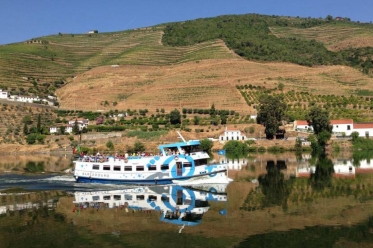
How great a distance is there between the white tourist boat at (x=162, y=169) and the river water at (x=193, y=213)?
1.14 metres

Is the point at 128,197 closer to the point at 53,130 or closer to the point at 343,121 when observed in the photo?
the point at 343,121

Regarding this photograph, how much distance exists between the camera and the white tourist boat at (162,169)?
35.8 metres

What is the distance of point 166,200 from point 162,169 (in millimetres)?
6655

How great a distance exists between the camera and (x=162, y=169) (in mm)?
36000

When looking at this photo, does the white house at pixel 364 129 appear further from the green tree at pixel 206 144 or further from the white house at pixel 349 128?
the green tree at pixel 206 144

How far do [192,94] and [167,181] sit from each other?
71.1 metres

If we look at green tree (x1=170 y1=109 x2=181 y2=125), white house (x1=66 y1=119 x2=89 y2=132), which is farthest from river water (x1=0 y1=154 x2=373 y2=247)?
white house (x1=66 y1=119 x2=89 y2=132)

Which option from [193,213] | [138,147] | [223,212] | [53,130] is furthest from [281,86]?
[193,213]

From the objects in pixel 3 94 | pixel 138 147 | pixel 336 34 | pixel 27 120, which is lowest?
pixel 138 147

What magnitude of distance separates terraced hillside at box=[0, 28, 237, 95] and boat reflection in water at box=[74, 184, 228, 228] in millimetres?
85423

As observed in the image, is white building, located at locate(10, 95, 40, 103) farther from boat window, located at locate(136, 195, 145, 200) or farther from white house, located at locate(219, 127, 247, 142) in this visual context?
boat window, located at locate(136, 195, 145, 200)

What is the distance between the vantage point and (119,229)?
22.0 meters

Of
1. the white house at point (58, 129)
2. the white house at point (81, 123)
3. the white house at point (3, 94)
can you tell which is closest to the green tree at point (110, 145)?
the white house at point (81, 123)

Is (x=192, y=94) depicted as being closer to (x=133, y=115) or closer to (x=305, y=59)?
(x=133, y=115)
